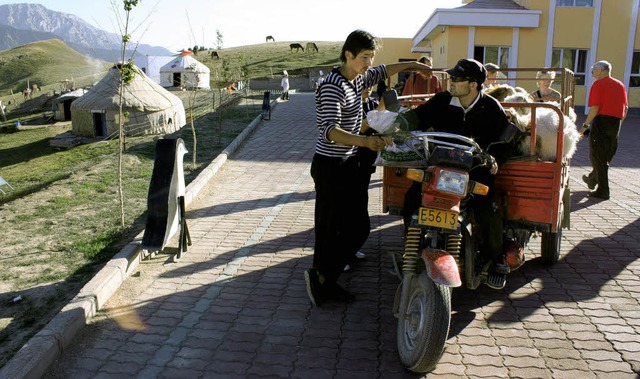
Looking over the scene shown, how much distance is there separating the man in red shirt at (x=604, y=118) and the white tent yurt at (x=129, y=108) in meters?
22.1

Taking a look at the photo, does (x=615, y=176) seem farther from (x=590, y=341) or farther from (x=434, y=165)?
(x=434, y=165)

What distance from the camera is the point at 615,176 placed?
955 centimetres

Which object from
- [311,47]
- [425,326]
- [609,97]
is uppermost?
[311,47]

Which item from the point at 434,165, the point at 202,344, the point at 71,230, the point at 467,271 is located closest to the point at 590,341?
the point at 467,271

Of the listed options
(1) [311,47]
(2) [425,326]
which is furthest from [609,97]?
(1) [311,47]

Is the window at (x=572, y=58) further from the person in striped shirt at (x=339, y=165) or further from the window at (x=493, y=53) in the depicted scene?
the person in striped shirt at (x=339, y=165)

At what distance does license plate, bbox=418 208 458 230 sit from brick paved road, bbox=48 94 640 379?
2.87 ft

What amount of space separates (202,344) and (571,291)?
300 cm

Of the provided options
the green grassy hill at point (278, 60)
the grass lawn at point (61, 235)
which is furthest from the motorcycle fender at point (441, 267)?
the green grassy hill at point (278, 60)

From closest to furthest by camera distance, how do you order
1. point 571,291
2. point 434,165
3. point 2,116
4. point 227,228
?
1. point 434,165
2. point 571,291
3. point 227,228
4. point 2,116

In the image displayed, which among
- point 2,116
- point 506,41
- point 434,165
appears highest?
point 506,41

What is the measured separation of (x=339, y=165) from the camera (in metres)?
4.14

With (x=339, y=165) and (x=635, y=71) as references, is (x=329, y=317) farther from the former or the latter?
(x=635, y=71)

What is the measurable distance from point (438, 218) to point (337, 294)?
4.36 feet
